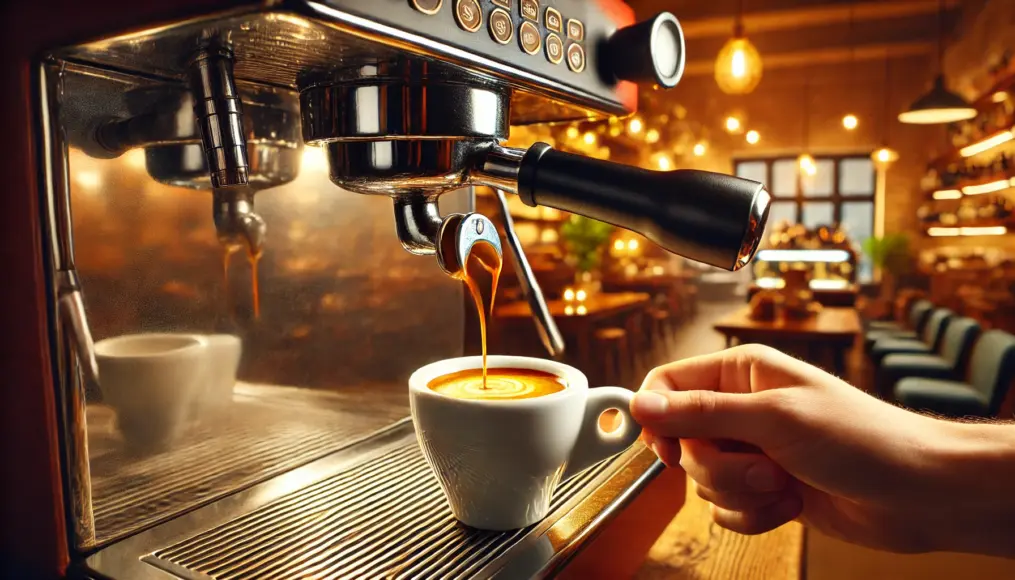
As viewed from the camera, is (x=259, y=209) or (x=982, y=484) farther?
(x=259, y=209)

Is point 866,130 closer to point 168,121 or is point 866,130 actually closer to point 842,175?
point 842,175

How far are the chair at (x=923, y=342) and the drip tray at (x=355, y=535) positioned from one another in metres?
3.14

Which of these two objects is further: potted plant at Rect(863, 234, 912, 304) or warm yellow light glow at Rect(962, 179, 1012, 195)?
potted plant at Rect(863, 234, 912, 304)

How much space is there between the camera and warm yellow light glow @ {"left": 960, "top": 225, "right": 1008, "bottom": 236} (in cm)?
450

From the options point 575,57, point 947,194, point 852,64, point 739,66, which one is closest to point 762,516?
point 575,57

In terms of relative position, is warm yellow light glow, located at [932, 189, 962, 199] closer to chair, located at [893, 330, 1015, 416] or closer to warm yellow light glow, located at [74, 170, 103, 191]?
chair, located at [893, 330, 1015, 416]

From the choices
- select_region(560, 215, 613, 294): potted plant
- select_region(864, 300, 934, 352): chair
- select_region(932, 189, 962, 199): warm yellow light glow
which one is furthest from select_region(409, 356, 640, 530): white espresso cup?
select_region(932, 189, 962, 199): warm yellow light glow

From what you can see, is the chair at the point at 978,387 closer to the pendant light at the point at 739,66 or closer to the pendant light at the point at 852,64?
the pendant light at the point at 739,66

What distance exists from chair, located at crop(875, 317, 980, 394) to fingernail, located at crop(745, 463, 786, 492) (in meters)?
2.63

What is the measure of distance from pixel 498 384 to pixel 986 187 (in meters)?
5.57

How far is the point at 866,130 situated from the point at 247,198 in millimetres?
8255

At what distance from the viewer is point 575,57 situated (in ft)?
1.64

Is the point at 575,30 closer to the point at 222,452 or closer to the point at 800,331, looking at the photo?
the point at 222,452

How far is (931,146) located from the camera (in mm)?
7105
